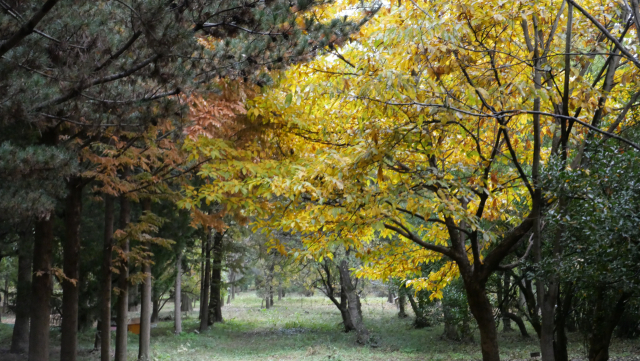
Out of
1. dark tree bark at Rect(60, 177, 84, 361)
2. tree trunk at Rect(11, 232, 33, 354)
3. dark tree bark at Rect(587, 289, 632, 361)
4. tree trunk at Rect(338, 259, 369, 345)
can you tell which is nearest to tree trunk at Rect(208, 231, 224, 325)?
tree trunk at Rect(338, 259, 369, 345)

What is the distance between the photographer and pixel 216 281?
2480 cm

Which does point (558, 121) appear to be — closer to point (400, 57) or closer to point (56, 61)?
point (400, 57)

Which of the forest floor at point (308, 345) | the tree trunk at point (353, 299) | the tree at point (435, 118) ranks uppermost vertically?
the tree at point (435, 118)

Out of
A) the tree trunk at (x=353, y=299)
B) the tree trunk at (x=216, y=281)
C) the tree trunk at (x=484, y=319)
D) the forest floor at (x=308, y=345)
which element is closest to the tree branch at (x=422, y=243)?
the tree trunk at (x=484, y=319)

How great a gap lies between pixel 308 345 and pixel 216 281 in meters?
6.84

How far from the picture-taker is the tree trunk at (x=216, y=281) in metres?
22.9

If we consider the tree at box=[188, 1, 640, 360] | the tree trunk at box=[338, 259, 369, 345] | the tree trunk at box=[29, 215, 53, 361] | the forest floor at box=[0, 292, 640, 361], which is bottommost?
the forest floor at box=[0, 292, 640, 361]

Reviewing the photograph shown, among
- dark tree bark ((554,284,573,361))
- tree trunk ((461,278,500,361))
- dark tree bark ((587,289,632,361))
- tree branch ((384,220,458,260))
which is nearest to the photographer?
tree trunk ((461,278,500,361))

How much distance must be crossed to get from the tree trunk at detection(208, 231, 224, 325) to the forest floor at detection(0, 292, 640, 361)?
2.39 ft

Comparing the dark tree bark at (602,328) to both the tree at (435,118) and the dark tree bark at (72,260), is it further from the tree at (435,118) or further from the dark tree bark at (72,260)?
the dark tree bark at (72,260)

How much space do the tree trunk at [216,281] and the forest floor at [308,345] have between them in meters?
0.73

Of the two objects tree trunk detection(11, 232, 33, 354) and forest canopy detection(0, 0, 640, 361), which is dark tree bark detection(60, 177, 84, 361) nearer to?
forest canopy detection(0, 0, 640, 361)

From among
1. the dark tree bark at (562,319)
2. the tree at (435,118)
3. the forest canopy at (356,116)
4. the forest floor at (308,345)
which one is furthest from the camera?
the forest floor at (308,345)

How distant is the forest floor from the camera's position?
1552cm
